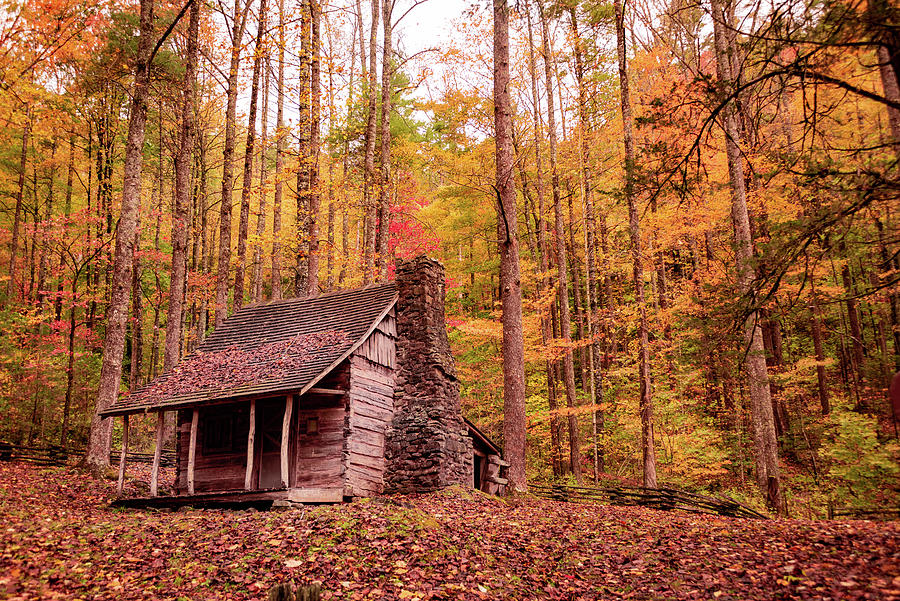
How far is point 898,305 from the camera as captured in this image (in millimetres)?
17844

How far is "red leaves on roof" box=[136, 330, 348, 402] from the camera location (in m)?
13.3

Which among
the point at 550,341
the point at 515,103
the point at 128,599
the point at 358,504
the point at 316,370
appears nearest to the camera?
the point at 128,599

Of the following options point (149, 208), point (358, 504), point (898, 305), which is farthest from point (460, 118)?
point (149, 208)

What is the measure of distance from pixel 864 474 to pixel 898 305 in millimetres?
8880

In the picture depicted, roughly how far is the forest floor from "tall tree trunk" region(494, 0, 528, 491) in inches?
87.2

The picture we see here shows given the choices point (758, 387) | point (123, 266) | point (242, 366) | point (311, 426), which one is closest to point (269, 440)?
point (311, 426)

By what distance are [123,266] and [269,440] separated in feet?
19.0

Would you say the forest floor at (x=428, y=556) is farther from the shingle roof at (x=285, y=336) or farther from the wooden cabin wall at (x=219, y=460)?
the wooden cabin wall at (x=219, y=460)

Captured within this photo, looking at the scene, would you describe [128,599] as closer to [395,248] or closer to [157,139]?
[395,248]

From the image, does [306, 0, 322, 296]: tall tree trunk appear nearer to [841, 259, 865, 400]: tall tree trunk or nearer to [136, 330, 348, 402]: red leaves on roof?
[136, 330, 348, 402]: red leaves on roof

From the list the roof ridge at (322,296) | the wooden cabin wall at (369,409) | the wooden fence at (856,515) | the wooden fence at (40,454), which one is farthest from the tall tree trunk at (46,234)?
the wooden fence at (856,515)

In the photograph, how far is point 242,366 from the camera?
558 inches

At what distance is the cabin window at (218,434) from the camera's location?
575 inches

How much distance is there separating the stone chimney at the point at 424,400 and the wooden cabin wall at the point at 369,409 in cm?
24
